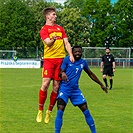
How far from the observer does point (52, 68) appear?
33.1 feet

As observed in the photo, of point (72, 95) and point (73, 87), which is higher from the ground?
point (73, 87)

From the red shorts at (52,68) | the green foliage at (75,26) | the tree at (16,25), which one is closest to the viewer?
the red shorts at (52,68)

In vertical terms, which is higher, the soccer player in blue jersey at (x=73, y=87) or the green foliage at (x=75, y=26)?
the green foliage at (x=75, y=26)

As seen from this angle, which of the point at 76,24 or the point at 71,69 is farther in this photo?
the point at 76,24

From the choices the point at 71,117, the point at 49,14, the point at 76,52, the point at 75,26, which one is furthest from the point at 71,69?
the point at 75,26

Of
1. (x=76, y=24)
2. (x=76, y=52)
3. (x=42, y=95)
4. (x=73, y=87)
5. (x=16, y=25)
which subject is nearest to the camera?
(x=76, y=52)

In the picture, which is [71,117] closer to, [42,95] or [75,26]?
[42,95]

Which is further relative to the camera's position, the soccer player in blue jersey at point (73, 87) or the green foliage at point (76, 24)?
the green foliage at point (76, 24)

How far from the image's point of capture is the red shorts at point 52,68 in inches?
396

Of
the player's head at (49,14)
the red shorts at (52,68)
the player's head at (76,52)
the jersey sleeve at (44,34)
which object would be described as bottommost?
the red shorts at (52,68)

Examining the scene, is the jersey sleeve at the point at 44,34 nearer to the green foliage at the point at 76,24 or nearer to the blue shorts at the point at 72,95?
the blue shorts at the point at 72,95

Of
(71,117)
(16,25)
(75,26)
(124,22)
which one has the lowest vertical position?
(71,117)

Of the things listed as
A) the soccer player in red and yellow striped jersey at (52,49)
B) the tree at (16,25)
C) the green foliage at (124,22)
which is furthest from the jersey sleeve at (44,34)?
the green foliage at (124,22)

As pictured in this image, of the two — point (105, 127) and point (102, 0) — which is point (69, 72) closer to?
point (105, 127)
